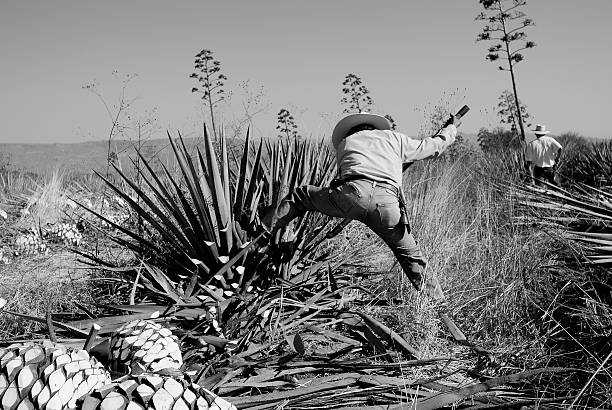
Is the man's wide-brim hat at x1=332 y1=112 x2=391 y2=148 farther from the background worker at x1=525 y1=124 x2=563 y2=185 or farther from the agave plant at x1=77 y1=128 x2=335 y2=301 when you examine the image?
the background worker at x1=525 y1=124 x2=563 y2=185

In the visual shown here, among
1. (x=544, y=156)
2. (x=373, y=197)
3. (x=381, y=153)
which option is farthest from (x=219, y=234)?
(x=544, y=156)

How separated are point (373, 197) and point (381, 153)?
0.39 metres

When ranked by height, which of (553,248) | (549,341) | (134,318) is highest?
(134,318)

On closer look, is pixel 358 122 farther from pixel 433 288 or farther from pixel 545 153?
pixel 545 153

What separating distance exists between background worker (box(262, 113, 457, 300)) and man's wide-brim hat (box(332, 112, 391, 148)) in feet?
0.55

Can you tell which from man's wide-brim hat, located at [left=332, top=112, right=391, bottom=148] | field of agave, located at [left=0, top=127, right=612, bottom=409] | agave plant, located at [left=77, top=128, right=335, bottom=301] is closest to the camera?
field of agave, located at [left=0, top=127, right=612, bottom=409]

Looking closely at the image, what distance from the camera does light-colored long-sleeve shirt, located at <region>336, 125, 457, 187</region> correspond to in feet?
14.1

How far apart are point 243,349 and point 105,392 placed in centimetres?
116

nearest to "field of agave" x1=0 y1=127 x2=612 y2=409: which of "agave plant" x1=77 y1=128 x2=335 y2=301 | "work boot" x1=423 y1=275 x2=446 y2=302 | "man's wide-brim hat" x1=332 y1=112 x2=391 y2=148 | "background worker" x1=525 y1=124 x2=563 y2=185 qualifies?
"agave plant" x1=77 y1=128 x2=335 y2=301

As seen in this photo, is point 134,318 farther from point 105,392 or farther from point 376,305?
point 376,305

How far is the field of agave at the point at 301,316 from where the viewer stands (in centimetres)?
260

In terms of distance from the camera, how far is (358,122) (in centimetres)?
474

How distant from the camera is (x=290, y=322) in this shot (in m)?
3.68

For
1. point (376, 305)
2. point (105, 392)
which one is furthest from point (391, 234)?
point (105, 392)
